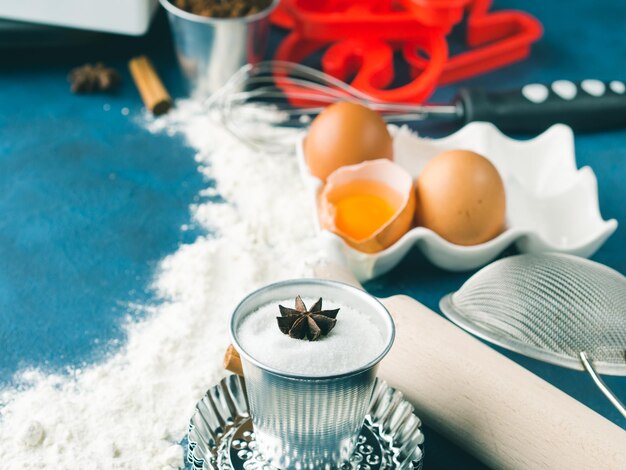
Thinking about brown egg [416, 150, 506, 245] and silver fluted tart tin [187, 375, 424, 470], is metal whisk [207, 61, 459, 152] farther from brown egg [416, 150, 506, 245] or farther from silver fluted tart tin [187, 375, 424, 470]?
silver fluted tart tin [187, 375, 424, 470]

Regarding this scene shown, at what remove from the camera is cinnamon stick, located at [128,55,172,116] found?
1.09 metres

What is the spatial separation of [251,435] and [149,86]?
0.68 meters

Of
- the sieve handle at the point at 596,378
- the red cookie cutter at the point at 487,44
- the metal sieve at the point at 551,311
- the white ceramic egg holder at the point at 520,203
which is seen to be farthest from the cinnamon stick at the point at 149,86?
the sieve handle at the point at 596,378

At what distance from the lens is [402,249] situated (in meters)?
0.78

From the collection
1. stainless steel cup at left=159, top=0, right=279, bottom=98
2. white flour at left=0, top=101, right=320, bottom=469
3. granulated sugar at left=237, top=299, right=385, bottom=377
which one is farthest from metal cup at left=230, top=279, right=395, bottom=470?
stainless steel cup at left=159, top=0, right=279, bottom=98

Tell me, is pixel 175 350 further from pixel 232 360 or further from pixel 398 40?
pixel 398 40

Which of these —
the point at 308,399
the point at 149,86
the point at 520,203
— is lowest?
the point at 149,86

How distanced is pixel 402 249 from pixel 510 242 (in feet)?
0.39

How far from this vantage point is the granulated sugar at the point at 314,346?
512 mm

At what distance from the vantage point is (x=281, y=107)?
1.11m

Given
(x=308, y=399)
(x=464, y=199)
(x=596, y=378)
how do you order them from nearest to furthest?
(x=308, y=399) → (x=596, y=378) → (x=464, y=199)

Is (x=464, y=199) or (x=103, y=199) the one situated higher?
(x=464, y=199)

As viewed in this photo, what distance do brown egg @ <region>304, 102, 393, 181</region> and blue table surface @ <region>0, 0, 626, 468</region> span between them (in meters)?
0.13

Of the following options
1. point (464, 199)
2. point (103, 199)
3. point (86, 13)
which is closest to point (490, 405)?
point (464, 199)
